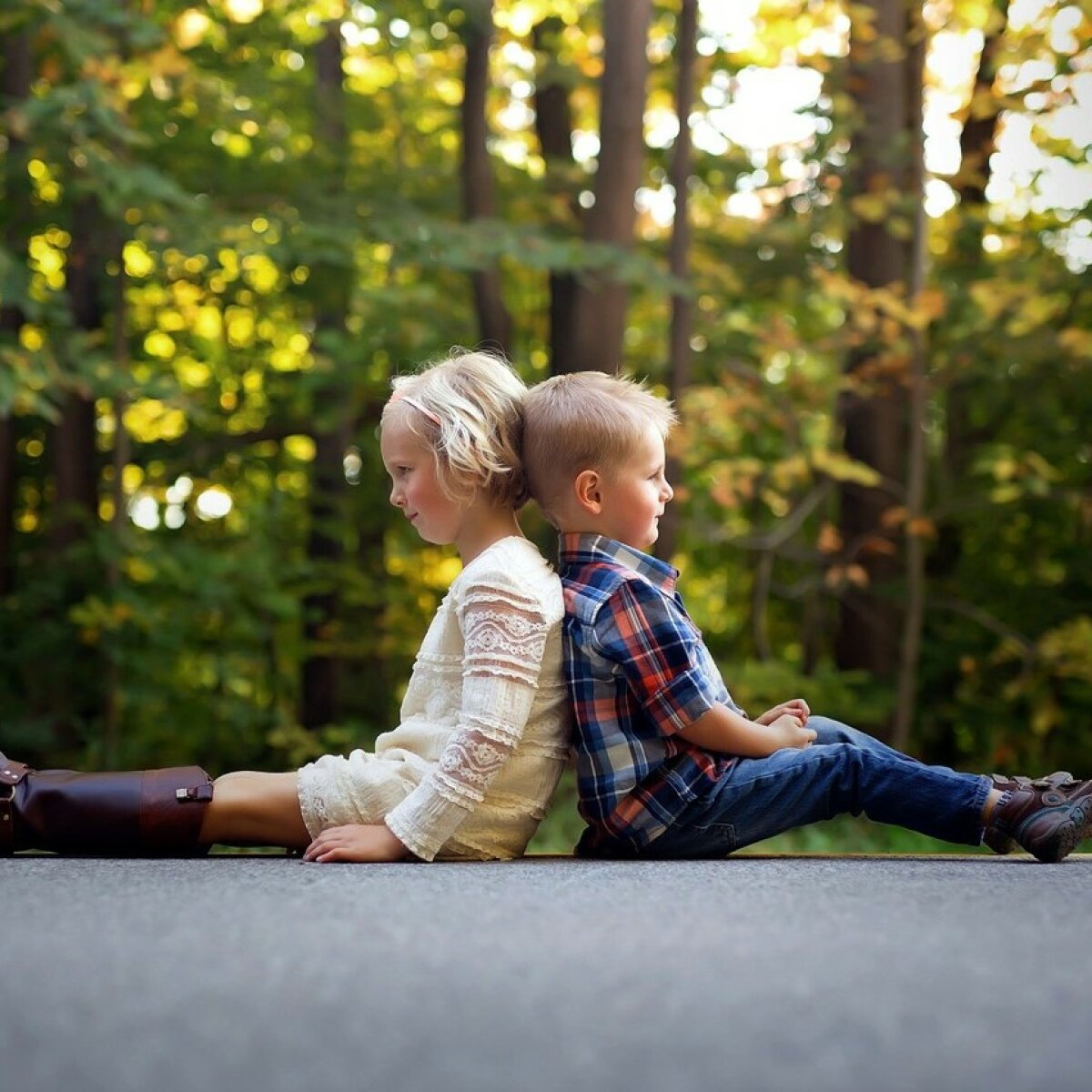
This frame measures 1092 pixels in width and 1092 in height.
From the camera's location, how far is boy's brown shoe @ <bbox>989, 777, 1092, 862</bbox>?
9.11 feet

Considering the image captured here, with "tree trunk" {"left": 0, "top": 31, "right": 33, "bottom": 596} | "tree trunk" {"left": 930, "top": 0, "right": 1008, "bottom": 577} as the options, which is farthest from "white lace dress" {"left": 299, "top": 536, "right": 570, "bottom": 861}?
"tree trunk" {"left": 930, "top": 0, "right": 1008, "bottom": 577}

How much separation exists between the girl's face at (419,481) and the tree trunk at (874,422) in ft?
20.4

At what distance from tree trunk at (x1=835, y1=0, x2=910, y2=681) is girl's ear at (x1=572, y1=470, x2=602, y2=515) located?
6.17 meters

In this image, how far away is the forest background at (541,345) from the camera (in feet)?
25.8

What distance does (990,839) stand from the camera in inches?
115

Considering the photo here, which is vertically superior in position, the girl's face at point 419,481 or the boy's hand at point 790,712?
the girl's face at point 419,481

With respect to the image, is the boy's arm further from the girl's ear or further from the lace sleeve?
the girl's ear

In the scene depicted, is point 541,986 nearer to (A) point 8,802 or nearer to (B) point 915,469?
(A) point 8,802

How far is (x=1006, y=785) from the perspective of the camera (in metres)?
2.88

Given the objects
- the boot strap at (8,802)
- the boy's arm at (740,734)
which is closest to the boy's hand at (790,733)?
the boy's arm at (740,734)

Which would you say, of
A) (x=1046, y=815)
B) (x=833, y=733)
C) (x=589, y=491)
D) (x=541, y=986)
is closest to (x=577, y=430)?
(x=589, y=491)

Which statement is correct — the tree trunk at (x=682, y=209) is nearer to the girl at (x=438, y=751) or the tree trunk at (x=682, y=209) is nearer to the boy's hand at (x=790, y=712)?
the boy's hand at (x=790, y=712)

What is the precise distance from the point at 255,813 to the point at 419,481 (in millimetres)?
699

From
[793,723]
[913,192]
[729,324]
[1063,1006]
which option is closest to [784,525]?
[729,324]
